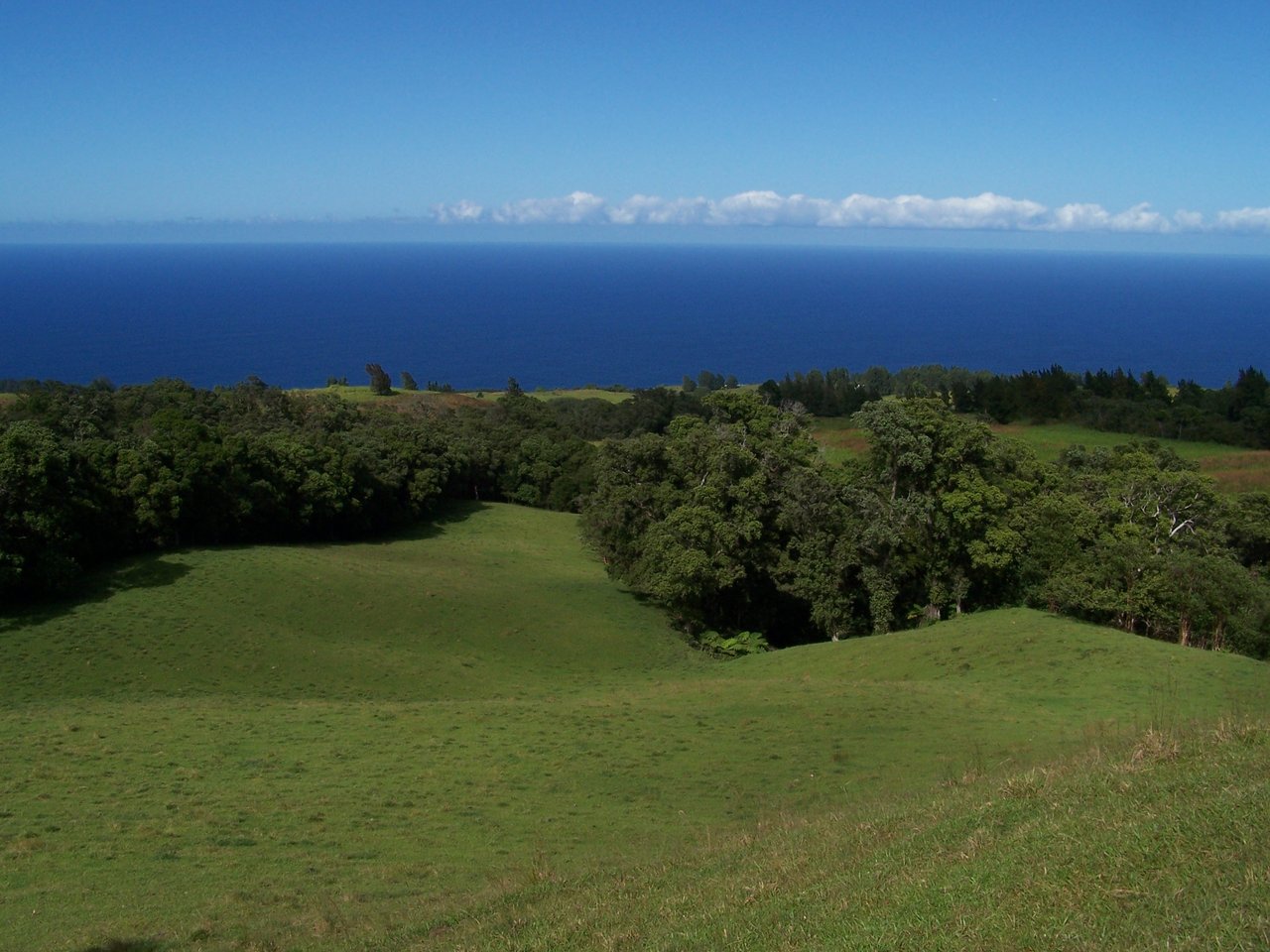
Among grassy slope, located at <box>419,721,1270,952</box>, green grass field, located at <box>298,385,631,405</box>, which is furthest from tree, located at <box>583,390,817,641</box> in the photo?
green grass field, located at <box>298,385,631,405</box>

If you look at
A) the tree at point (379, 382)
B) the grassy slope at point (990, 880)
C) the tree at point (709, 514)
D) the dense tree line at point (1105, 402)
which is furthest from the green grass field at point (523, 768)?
the tree at point (379, 382)

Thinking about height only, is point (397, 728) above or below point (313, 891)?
below

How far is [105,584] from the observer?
1505 inches

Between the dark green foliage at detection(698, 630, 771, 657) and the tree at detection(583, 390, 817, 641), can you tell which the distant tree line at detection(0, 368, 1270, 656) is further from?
the dark green foliage at detection(698, 630, 771, 657)

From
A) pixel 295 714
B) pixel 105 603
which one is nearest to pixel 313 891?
pixel 295 714

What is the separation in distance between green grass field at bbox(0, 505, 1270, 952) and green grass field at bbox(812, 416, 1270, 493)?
26382 millimetres

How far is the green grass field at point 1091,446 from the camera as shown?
58844 mm

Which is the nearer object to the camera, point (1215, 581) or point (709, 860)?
point (709, 860)

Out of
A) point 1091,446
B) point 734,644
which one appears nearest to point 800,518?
A: point 734,644

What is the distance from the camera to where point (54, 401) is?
68.5 metres

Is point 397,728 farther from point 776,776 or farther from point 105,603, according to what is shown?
point 105,603

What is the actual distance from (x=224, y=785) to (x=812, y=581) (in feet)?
87.6

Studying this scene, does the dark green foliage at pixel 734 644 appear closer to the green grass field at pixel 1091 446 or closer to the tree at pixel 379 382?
the green grass field at pixel 1091 446

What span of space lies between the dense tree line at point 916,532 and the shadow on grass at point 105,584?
809 inches
